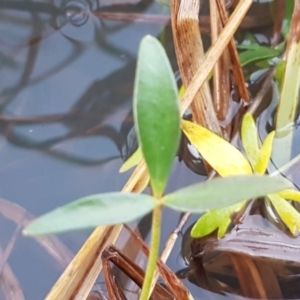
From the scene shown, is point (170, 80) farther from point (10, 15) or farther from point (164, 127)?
point (10, 15)

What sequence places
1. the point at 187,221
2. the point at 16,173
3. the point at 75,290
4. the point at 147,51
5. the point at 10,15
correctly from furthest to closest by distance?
the point at 10,15
the point at 16,173
the point at 187,221
the point at 75,290
the point at 147,51

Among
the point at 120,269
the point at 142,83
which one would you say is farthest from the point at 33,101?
the point at 142,83

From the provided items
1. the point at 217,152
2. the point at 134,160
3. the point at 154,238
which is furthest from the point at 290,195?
the point at 154,238

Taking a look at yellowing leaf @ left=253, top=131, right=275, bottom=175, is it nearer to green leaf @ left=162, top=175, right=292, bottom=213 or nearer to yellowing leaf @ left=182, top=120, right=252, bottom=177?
yellowing leaf @ left=182, top=120, right=252, bottom=177

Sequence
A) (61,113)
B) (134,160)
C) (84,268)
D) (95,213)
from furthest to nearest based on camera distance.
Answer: (61,113) < (134,160) < (84,268) < (95,213)

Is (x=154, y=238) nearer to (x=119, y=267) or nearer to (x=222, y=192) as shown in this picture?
(x=222, y=192)

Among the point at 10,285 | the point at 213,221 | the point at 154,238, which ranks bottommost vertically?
the point at 10,285

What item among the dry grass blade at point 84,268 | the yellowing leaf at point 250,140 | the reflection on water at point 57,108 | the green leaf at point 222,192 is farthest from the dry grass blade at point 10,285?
the green leaf at point 222,192
